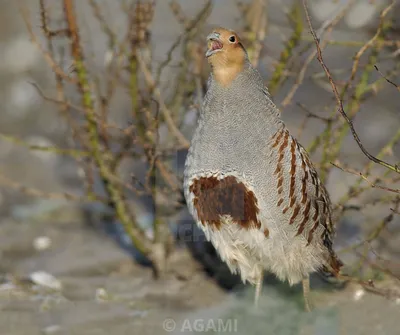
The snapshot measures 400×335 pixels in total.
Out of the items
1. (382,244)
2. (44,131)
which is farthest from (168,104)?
(44,131)

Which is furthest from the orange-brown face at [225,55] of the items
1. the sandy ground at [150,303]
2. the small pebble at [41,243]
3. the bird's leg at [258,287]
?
the small pebble at [41,243]

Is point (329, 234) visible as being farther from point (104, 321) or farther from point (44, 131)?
point (44, 131)

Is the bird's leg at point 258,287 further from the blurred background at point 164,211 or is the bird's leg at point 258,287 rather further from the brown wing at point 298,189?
the brown wing at point 298,189

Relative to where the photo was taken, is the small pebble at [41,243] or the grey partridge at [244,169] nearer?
the grey partridge at [244,169]

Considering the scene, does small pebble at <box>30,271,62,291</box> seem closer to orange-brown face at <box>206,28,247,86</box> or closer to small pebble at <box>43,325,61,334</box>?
small pebble at <box>43,325,61,334</box>

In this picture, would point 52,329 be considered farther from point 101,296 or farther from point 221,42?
point 221,42

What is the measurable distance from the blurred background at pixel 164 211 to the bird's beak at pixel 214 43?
57cm

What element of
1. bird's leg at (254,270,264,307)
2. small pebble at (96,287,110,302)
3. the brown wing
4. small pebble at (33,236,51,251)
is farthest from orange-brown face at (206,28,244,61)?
small pebble at (33,236,51,251)

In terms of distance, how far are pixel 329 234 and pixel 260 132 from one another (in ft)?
2.31

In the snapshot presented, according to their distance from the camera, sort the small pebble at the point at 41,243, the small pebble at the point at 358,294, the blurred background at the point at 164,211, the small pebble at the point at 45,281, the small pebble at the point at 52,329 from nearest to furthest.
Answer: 1. the small pebble at the point at 52,329
2. the blurred background at the point at 164,211
3. the small pebble at the point at 358,294
4. the small pebble at the point at 45,281
5. the small pebble at the point at 41,243

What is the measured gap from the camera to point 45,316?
356 cm

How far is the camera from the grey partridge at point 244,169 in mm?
3074

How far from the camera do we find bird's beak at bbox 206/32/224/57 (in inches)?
116

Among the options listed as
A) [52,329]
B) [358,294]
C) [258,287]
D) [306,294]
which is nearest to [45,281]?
[52,329]
